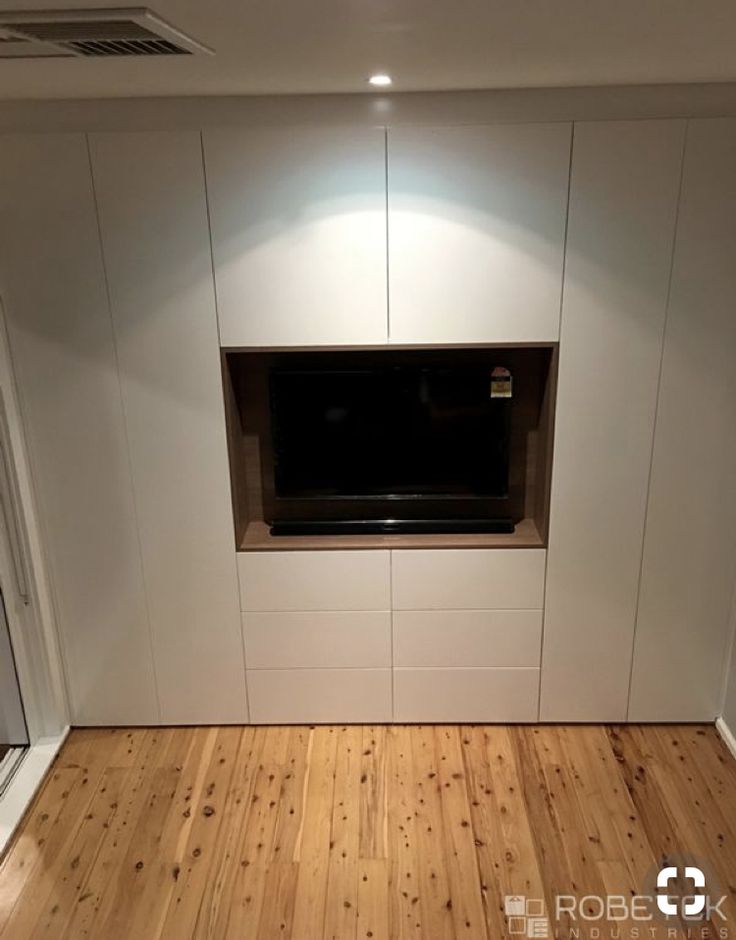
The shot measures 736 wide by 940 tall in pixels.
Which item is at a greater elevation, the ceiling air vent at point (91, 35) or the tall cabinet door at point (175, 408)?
the ceiling air vent at point (91, 35)

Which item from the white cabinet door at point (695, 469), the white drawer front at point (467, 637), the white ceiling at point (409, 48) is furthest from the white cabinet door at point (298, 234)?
the white drawer front at point (467, 637)

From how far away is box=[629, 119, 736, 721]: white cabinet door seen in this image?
7.58 feet

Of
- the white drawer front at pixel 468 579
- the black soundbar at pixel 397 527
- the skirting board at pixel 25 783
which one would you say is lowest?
the skirting board at pixel 25 783

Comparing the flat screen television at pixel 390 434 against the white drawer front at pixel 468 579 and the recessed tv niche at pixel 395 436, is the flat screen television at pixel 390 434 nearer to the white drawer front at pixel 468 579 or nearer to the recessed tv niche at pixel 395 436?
the recessed tv niche at pixel 395 436

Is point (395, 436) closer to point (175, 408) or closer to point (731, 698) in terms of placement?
point (175, 408)

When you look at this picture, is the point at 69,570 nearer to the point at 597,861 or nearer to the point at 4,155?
the point at 4,155

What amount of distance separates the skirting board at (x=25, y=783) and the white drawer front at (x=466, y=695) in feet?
4.49

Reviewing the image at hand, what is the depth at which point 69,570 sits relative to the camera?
2.73 meters

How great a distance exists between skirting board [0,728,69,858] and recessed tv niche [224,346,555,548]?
1.13 m

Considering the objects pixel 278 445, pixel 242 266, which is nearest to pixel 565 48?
pixel 242 266

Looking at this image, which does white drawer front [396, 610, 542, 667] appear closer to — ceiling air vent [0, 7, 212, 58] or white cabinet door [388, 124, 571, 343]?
white cabinet door [388, 124, 571, 343]

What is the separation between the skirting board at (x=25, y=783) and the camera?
2.49 m

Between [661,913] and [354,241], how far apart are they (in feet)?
7.51

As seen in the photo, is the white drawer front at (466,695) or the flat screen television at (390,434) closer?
the flat screen television at (390,434)
